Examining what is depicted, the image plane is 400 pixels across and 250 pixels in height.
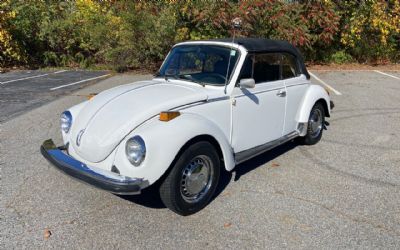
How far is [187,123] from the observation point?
338 centimetres

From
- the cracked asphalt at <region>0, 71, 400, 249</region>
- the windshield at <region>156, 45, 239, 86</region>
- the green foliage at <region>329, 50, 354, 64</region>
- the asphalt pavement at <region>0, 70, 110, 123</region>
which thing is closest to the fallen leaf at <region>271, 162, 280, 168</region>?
the cracked asphalt at <region>0, 71, 400, 249</region>

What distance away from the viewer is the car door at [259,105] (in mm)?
4073

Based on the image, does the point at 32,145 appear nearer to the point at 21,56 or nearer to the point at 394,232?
the point at 394,232

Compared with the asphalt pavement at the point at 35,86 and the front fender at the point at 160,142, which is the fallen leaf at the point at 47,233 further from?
the asphalt pavement at the point at 35,86

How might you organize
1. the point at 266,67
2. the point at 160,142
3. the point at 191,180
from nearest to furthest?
the point at 160,142, the point at 191,180, the point at 266,67

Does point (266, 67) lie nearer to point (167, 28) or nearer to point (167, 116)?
point (167, 116)

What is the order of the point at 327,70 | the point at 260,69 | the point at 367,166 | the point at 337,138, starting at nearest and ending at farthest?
the point at 260,69
the point at 367,166
the point at 337,138
the point at 327,70

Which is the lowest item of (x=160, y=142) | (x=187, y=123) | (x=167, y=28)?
(x=160, y=142)

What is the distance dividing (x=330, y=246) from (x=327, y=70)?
12276mm

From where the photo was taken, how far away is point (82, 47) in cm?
1532

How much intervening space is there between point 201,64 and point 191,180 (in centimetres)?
157

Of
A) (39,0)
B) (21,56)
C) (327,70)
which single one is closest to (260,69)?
(327,70)

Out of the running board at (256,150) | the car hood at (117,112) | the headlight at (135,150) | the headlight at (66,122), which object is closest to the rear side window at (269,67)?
the car hood at (117,112)

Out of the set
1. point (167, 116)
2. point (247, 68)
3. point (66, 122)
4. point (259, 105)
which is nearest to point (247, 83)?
point (247, 68)
